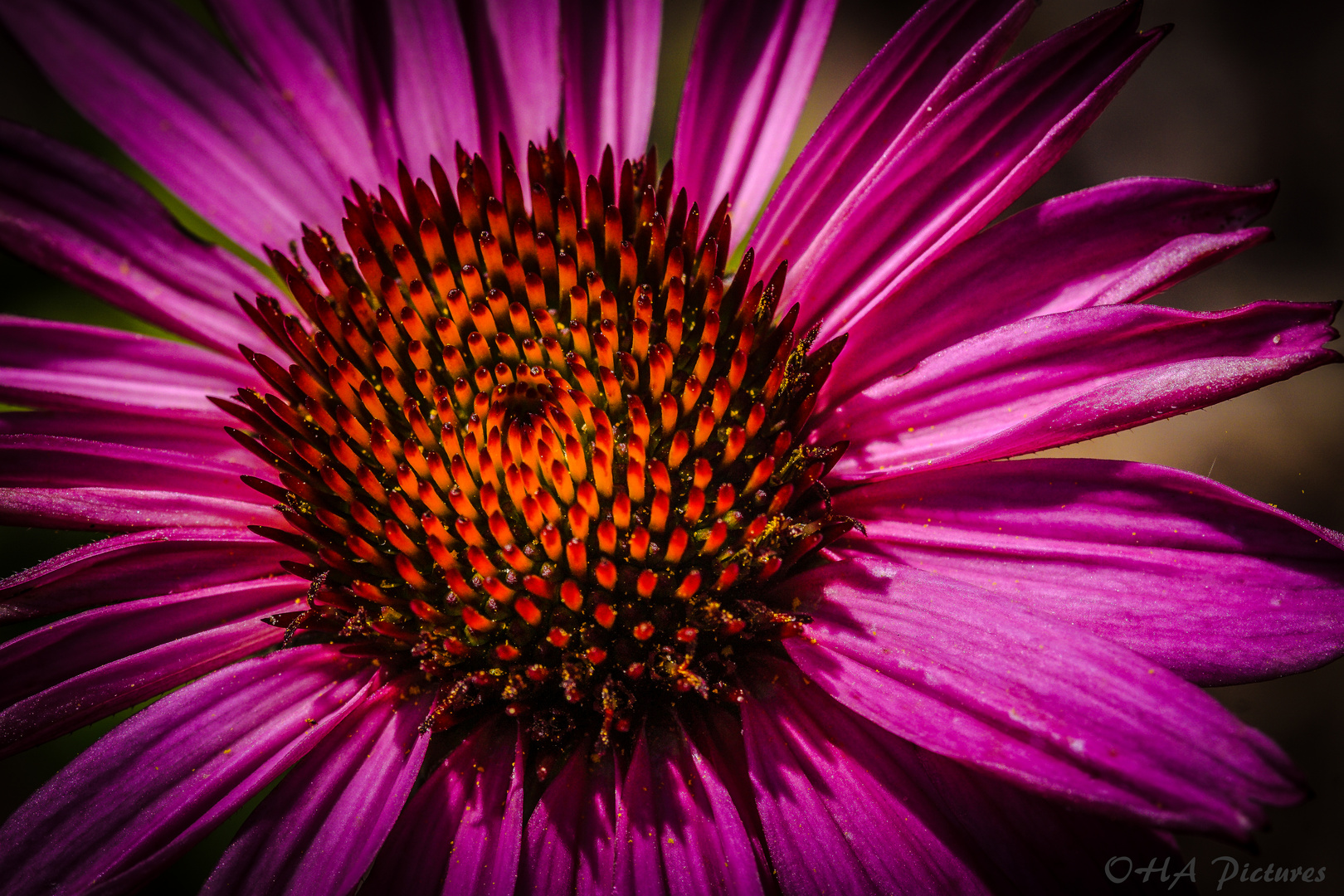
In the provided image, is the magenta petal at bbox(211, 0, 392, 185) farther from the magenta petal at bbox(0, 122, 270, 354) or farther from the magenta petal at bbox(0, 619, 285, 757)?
the magenta petal at bbox(0, 619, 285, 757)

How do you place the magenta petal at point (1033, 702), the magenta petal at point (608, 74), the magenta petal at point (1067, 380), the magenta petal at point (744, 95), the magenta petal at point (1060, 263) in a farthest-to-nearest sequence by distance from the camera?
the magenta petal at point (608, 74), the magenta petal at point (744, 95), the magenta petal at point (1060, 263), the magenta petal at point (1067, 380), the magenta petal at point (1033, 702)

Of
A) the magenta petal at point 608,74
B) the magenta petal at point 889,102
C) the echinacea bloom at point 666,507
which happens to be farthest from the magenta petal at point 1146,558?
the magenta petal at point 608,74

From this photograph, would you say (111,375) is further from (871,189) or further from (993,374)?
(993,374)

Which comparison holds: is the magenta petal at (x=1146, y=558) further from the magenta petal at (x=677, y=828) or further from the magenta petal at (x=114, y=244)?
the magenta petal at (x=114, y=244)

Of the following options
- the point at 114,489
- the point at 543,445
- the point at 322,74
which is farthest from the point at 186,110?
the point at 543,445

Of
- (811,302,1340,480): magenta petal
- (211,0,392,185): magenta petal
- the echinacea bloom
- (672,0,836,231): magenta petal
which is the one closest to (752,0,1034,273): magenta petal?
the echinacea bloom

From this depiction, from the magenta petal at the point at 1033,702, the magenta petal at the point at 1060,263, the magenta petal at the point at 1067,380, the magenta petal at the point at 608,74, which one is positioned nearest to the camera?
the magenta petal at the point at 1033,702
